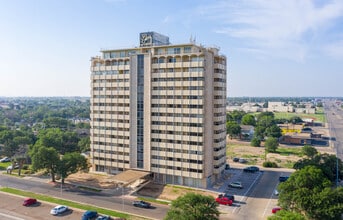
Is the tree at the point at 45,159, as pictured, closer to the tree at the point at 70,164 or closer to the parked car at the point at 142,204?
the tree at the point at 70,164

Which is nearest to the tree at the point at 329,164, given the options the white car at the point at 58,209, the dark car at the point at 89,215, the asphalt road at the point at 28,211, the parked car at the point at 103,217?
the parked car at the point at 103,217

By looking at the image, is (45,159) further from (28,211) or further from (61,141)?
(61,141)

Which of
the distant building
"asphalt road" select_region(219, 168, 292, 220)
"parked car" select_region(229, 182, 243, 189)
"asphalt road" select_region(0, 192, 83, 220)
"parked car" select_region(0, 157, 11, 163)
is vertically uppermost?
the distant building

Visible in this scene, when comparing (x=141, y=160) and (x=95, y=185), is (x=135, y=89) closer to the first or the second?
(x=141, y=160)

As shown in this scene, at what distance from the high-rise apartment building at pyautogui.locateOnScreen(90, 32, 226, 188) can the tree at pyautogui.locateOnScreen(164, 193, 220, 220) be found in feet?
88.6

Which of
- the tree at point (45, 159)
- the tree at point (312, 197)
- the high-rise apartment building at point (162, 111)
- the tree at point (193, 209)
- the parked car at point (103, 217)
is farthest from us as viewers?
Answer: the tree at point (45, 159)

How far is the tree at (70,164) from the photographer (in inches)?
3002

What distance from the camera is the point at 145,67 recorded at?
79.9m

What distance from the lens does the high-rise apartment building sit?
244ft

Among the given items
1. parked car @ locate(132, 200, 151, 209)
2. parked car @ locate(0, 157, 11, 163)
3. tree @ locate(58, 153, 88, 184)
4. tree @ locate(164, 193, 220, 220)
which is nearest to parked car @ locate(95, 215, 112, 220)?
parked car @ locate(132, 200, 151, 209)

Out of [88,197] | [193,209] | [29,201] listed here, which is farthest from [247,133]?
[193,209]

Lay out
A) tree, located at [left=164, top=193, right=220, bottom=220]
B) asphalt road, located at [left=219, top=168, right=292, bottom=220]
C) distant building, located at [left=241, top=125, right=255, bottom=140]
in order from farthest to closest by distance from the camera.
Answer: distant building, located at [left=241, top=125, right=255, bottom=140] < asphalt road, located at [left=219, top=168, right=292, bottom=220] < tree, located at [left=164, top=193, right=220, bottom=220]

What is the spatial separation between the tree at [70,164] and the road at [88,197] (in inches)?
169

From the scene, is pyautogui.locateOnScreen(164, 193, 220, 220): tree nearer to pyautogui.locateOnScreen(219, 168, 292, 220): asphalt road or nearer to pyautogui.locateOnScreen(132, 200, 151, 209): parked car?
pyautogui.locateOnScreen(219, 168, 292, 220): asphalt road
